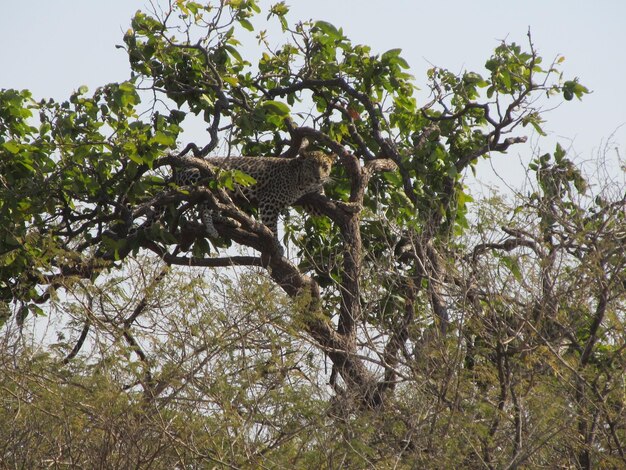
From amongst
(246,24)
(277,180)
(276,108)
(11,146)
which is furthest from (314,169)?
(11,146)

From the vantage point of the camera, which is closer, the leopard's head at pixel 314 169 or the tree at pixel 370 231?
the tree at pixel 370 231

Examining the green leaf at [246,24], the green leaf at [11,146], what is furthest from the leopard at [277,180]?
the green leaf at [11,146]

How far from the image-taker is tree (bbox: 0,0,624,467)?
5.91m

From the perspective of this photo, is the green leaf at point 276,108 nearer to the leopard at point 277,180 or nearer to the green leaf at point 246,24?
the green leaf at point 246,24

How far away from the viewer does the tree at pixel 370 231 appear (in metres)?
5.91

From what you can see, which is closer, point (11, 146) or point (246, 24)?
point (246, 24)

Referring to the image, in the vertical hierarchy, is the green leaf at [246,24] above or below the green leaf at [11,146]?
above

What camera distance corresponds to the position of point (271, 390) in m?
5.84

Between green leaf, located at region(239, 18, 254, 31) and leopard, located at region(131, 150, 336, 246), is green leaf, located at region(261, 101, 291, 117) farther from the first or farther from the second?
leopard, located at region(131, 150, 336, 246)

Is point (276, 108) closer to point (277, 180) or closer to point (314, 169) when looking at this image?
point (277, 180)

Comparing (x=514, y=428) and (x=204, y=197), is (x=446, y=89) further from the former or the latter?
(x=514, y=428)

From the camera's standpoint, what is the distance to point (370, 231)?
8484 millimetres

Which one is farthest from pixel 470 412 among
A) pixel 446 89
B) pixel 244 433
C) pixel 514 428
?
pixel 446 89

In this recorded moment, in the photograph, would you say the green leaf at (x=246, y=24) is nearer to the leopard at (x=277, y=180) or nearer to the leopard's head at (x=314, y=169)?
the leopard at (x=277, y=180)
